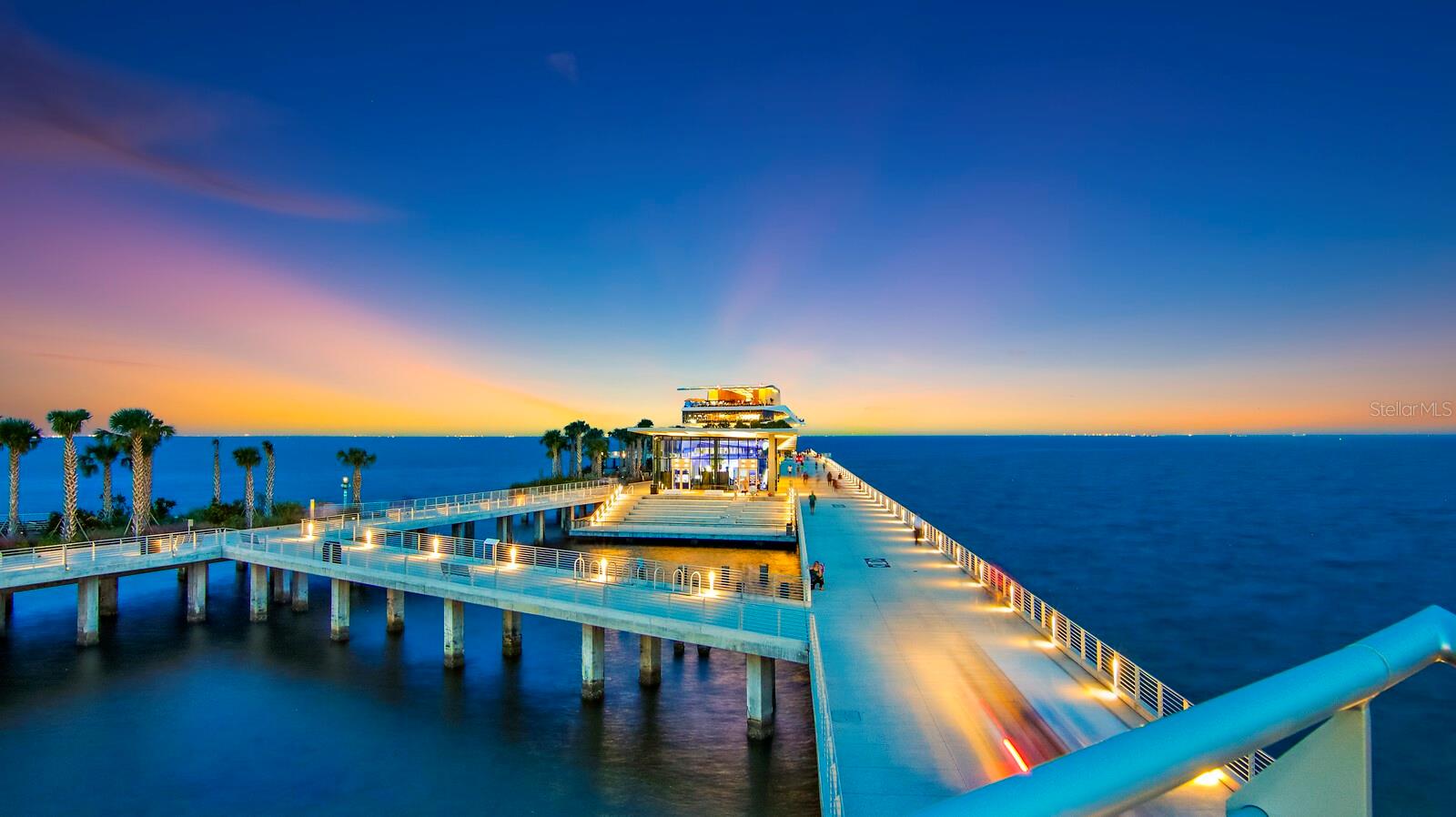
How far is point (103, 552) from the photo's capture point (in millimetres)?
29500

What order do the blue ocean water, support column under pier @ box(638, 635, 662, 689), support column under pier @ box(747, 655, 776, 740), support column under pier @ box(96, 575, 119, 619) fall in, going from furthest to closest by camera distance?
support column under pier @ box(96, 575, 119, 619) → the blue ocean water → support column under pier @ box(638, 635, 662, 689) → support column under pier @ box(747, 655, 776, 740)

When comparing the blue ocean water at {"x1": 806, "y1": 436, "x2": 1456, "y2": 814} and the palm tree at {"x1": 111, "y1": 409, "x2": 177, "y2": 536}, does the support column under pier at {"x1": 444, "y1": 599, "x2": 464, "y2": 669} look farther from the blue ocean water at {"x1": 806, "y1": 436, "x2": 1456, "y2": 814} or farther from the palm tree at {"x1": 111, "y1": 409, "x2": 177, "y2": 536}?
the blue ocean water at {"x1": 806, "y1": 436, "x2": 1456, "y2": 814}

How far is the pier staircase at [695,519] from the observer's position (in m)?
45.6

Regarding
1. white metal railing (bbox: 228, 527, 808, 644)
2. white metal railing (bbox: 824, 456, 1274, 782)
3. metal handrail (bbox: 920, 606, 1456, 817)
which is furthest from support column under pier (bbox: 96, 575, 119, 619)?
metal handrail (bbox: 920, 606, 1456, 817)

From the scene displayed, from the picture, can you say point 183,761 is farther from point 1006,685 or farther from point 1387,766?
point 1387,766

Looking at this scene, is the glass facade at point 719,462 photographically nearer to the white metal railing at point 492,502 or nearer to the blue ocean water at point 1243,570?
the white metal railing at point 492,502

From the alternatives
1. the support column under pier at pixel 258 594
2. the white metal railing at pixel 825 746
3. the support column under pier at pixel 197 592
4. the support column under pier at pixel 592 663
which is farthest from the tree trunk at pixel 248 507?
the white metal railing at pixel 825 746

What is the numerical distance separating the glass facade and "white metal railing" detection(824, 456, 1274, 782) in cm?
1695

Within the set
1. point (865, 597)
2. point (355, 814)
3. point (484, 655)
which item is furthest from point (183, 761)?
point (865, 597)

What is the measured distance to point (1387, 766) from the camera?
21562 millimetres

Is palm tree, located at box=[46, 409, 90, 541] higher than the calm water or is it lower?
higher

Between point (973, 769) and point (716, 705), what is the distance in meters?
12.7

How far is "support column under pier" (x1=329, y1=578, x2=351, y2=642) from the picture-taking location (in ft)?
98.5

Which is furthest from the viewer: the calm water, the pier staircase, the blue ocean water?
the pier staircase
